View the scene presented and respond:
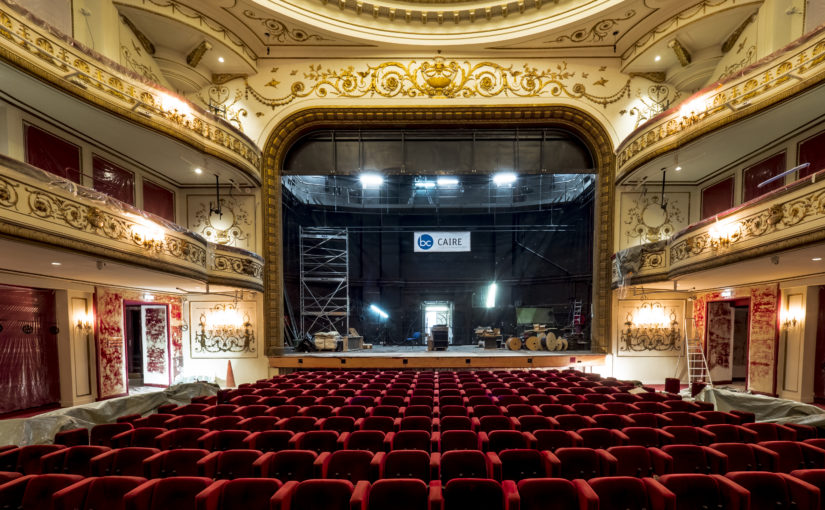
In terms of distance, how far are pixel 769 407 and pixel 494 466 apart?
4.80 meters

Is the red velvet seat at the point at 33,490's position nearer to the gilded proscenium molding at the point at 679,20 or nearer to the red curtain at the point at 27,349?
the red curtain at the point at 27,349

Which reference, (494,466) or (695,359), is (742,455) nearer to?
(494,466)

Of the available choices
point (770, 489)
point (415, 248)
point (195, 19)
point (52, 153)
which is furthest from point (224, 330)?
point (770, 489)

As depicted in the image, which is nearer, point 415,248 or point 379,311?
point 415,248

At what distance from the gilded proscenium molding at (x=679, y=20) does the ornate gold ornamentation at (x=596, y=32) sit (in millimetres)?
776

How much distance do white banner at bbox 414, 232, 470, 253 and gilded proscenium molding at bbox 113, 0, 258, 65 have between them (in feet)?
24.9

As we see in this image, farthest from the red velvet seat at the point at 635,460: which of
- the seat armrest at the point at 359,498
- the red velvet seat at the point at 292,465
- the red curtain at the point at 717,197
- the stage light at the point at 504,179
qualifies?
the stage light at the point at 504,179

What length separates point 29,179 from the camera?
439cm

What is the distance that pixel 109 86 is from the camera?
6371 millimetres

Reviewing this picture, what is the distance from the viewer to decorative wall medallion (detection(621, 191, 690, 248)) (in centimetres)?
1000

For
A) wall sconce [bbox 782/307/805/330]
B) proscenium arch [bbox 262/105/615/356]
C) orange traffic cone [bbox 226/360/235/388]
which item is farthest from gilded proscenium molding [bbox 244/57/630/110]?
orange traffic cone [bbox 226/360/235/388]

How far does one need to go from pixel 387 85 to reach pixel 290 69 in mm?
2680

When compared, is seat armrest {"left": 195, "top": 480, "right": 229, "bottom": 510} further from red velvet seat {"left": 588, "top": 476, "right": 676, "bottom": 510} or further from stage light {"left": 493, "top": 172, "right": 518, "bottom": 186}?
stage light {"left": 493, "top": 172, "right": 518, "bottom": 186}

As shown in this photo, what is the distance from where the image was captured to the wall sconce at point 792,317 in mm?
7453
